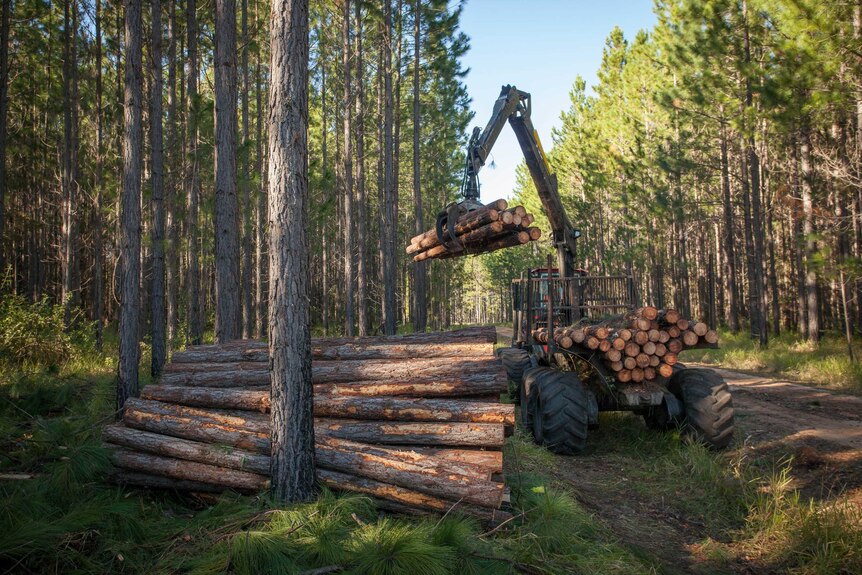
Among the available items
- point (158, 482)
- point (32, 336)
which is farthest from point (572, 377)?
point (32, 336)

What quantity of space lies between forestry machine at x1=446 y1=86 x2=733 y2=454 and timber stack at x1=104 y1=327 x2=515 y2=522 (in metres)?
1.67

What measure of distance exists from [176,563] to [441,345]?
3686 mm

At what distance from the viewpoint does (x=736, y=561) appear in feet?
15.0

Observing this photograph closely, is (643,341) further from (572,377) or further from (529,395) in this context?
(529,395)

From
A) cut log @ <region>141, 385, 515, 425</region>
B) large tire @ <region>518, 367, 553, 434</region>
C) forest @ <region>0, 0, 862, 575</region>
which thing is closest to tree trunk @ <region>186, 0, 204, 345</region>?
forest @ <region>0, 0, 862, 575</region>

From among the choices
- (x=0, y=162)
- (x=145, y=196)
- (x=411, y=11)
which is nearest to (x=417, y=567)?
(x=0, y=162)

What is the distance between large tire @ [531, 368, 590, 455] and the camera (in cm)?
724

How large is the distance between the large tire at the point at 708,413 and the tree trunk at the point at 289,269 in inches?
216

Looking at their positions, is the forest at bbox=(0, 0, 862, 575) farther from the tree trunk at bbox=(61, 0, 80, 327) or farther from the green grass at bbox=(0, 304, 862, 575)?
the tree trunk at bbox=(61, 0, 80, 327)

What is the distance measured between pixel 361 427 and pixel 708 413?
4.91 metres

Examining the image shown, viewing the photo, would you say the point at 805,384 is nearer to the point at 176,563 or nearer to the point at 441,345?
the point at 441,345

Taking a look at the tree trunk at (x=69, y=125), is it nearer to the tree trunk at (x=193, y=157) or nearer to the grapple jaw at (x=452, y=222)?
the tree trunk at (x=193, y=157)

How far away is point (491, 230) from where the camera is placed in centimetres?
693

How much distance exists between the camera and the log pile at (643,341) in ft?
24.0
